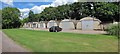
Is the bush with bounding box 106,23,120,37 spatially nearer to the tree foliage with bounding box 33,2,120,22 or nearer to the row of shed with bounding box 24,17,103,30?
the row of shed with bounding box 24,17,103,30

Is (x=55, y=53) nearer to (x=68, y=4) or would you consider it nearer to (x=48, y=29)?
(x=68, y=4)

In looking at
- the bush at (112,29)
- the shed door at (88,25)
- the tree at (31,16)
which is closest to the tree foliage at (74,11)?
the tree at (31,16)

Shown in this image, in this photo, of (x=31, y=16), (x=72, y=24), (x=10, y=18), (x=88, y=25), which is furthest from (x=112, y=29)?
(x=10, y=18)

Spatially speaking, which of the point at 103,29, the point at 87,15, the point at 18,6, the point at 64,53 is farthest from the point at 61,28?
the point at 64,53

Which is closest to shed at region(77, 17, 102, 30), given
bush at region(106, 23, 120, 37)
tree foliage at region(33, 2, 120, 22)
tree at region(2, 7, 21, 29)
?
tree foliage at region(33, 2, 120, 22)

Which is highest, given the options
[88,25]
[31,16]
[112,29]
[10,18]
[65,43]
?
[31,16]

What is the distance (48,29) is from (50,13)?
6.94 feet

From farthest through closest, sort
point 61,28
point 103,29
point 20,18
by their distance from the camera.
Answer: point 103,29
point 61,28
point 20,18

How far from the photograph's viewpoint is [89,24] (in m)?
20.5

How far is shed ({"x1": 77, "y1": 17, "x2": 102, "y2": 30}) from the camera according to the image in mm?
18653

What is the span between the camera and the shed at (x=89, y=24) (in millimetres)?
18653

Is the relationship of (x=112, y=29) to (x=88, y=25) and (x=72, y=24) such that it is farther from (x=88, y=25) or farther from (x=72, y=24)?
(x=72, y=24)

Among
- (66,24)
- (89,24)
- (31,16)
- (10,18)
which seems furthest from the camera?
(89,24)

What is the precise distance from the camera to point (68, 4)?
54.7 ft
